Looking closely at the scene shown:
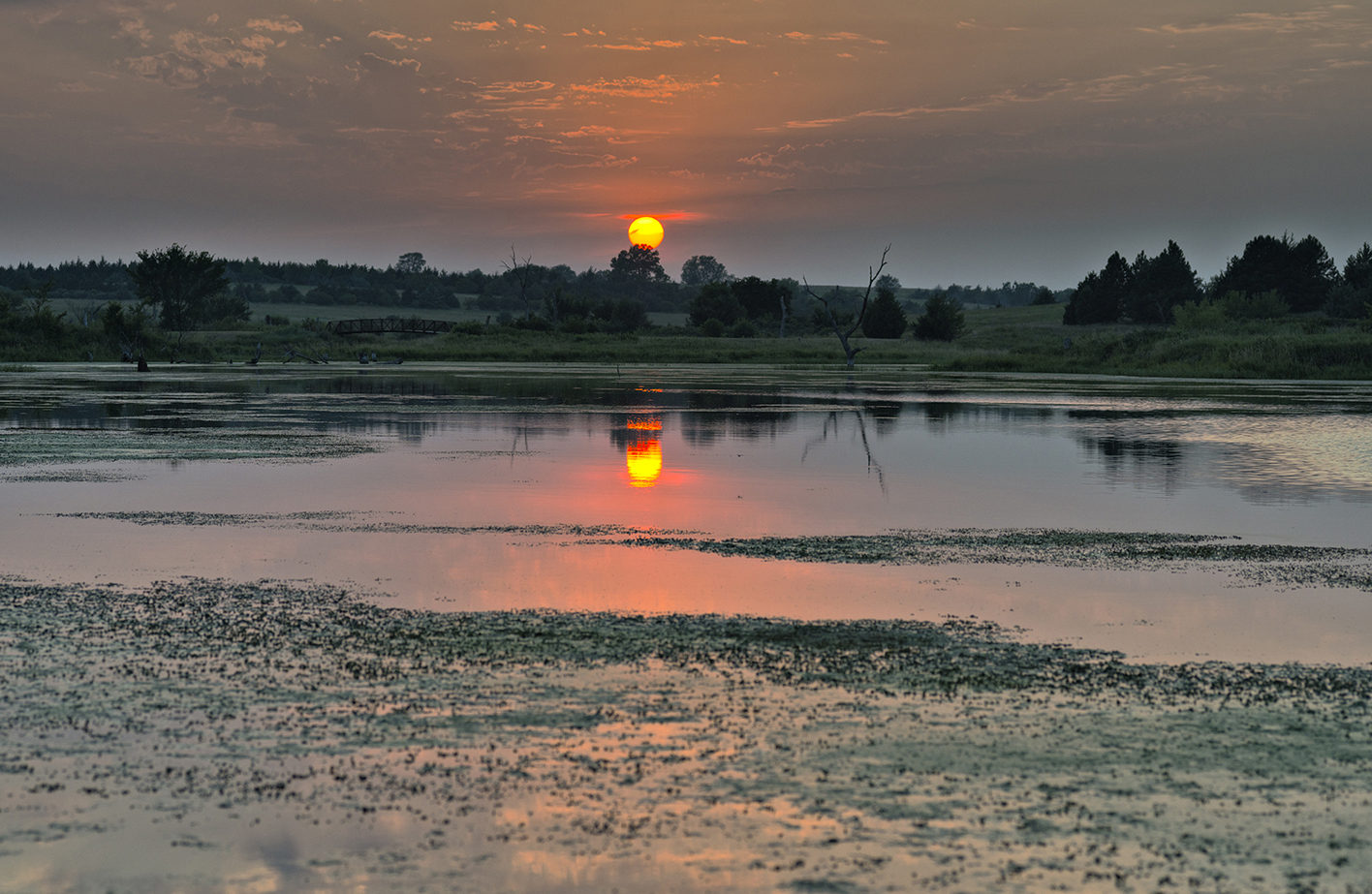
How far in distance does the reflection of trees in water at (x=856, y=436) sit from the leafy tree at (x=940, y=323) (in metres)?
83.3

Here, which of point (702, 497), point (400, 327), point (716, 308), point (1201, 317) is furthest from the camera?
point (716, 308)

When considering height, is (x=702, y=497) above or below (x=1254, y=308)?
below

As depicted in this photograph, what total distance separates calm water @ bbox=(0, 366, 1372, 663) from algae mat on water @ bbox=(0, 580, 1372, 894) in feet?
4.24

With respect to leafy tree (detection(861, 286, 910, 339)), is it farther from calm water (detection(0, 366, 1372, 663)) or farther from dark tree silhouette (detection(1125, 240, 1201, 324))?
calm water (detection(0, 366, 1372, 663))

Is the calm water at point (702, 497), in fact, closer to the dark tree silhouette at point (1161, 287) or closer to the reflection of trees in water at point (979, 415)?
the reflection of trees in water at point (979, 415)

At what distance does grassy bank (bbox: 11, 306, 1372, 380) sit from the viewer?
6278 centimetres

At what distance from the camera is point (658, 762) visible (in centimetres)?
584

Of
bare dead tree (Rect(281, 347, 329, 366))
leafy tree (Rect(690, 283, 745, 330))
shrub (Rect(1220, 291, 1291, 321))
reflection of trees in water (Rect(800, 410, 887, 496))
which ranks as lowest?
reflection of trees in water (Rect(800, 410, 887, 496))

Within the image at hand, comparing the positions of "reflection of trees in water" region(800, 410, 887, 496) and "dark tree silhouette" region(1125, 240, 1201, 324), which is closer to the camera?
"reflection of trees in water" region(800, 410, 887, 496)

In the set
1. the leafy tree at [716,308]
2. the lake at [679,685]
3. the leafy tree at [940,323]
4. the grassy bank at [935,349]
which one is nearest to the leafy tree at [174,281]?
the grassy bank at [935,349]

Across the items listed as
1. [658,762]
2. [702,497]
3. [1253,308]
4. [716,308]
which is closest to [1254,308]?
[1253,308]

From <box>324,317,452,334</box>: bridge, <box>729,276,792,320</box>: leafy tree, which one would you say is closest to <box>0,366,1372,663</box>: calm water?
<box>324,317,452,334</box>: bridge

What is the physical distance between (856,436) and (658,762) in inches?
784

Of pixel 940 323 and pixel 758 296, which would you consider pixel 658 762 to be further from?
pixel 758 296
